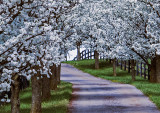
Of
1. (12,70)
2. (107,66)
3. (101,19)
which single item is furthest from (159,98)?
(107,66)

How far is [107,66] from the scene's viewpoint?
5503cm

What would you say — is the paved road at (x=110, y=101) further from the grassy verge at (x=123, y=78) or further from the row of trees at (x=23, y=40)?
the row of trees at (x=23, y=40)

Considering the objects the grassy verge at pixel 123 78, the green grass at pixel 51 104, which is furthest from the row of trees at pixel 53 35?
the grassy verge at pixel 123 78

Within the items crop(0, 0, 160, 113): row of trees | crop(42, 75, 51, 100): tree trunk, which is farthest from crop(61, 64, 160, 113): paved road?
crop(0, 0, 160, 113): row of trees

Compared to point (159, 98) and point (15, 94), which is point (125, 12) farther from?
point (15, 94)

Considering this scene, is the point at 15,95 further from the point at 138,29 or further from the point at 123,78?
the point at 123,78

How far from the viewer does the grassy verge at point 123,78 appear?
88.7ft

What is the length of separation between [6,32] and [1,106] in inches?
548

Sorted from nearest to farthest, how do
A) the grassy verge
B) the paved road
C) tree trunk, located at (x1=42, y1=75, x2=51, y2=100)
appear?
the paved road
tree trunk, located at (x1=42, y1=75, x2=51, y2=100)
the grassy verge

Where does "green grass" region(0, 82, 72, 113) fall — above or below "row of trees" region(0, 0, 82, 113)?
below

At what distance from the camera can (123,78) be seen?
136 feet

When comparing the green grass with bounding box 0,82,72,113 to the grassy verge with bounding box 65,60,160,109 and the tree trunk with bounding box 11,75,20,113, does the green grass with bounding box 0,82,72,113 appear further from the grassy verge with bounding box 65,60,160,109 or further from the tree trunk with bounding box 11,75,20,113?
the grassy verge with bounding box 65,60,160,109

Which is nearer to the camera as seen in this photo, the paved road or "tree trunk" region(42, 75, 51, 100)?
the paved road

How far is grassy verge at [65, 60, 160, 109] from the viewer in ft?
88.7
